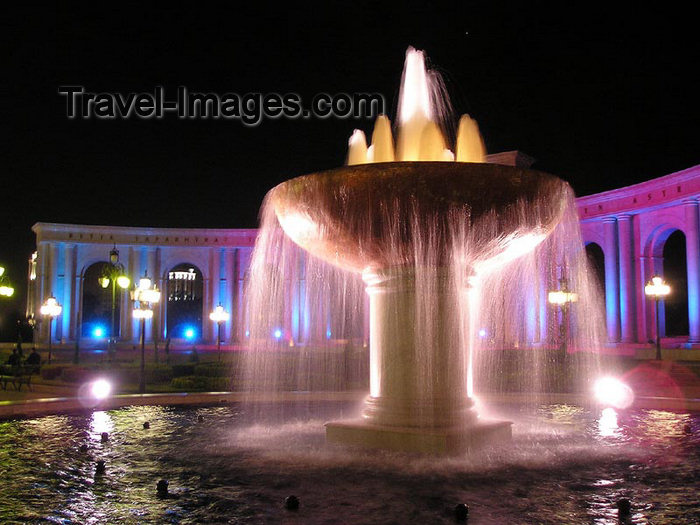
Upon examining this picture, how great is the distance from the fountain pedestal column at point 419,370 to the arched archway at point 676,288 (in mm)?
41928

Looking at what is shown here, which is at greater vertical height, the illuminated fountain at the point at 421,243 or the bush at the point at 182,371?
the illuminated fountain at the point at 421,243

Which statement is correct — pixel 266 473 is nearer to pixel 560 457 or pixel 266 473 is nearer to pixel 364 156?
pixel 560 457

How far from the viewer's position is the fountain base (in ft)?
27.0

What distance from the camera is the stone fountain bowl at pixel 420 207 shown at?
8.14 metres

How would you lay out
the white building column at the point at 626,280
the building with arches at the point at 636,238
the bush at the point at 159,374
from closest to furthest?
the bush at the point at 159,374, the building with arches at the point at 636,238, the white building column at the point at 626,280

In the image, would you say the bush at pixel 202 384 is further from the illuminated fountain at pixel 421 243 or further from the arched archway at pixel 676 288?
the arched archway at pixel 676 288

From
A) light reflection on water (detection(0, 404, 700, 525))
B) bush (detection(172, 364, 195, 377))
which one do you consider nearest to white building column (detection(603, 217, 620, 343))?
bush (detection(172, 364, 195, 377))

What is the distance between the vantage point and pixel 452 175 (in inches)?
318

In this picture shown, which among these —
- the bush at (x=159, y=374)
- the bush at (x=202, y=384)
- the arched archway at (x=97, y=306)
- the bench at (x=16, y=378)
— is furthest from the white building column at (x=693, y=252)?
the arched archway at (x=97, y=306)

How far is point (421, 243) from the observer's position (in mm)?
8680

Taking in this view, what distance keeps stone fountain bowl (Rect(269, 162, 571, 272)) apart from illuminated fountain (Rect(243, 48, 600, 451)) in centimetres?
1

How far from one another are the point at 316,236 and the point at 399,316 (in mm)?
1393

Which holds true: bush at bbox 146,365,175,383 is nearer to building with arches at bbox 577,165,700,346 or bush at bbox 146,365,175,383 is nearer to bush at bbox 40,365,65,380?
bush at bbox 40,365,65,380

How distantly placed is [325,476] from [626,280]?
112 feet
